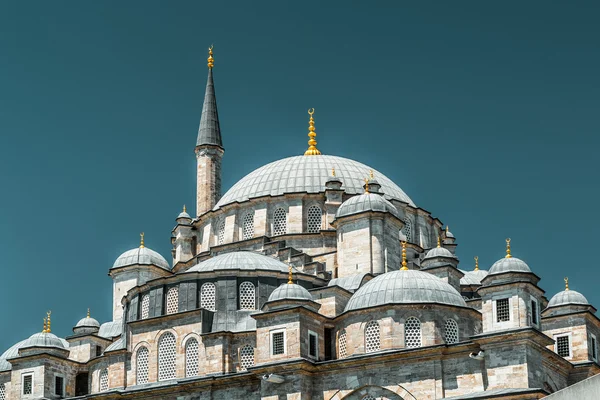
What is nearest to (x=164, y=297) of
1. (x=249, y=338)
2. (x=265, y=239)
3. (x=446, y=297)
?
(x=249, y=338)

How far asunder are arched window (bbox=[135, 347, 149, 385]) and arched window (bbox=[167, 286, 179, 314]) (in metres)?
1.59

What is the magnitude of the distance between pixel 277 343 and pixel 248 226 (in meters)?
12.4

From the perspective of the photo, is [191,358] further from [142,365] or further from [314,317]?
[314,317]

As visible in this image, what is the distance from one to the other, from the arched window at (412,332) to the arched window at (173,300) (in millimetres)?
8842

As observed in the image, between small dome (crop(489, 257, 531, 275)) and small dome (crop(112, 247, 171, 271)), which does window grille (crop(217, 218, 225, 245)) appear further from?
small dome (crop(489, 257, 531, 275))

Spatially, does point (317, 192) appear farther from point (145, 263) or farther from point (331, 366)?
point (331, 366)

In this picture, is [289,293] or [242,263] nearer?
[289,293]

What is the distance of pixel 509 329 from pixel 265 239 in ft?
49.7

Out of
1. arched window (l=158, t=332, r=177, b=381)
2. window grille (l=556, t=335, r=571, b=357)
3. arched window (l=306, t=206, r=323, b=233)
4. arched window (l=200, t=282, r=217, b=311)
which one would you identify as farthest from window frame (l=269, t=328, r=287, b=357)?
arched window (l=306, t=206, r=323, b=233)

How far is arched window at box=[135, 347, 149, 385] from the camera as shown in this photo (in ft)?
126

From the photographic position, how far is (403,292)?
113 feet

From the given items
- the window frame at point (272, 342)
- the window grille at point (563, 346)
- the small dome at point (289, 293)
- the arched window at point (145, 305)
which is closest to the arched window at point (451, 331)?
the small dome at point (289, 293)

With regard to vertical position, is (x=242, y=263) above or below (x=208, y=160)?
below

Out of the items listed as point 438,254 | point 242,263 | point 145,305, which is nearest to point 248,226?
point 242,263
